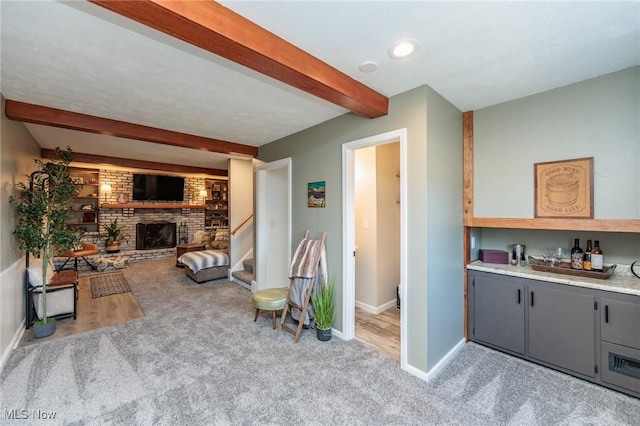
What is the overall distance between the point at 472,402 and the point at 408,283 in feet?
3.11

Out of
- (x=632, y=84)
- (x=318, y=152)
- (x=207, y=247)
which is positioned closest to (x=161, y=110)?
(x=318, y=152)

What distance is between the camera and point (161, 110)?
9.47 ft

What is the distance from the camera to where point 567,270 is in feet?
7.91

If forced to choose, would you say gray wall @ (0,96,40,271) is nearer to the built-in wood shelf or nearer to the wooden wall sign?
the built-in wood shelf

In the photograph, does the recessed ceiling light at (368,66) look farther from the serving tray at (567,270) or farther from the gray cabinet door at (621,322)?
the gray cabinet door at (621,322)

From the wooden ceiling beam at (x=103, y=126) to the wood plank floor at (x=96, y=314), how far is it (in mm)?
2365

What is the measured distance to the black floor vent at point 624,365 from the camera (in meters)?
2.05

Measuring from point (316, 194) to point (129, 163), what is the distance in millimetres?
5003

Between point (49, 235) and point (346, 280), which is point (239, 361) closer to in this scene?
point (346, 280)

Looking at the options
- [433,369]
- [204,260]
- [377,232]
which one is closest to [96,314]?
[204,260]

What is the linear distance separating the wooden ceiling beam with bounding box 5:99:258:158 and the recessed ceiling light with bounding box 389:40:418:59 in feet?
10.2

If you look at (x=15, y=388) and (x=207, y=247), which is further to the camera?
(x=207, y=247)

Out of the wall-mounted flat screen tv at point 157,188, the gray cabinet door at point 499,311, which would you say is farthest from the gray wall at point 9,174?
the gray cabinet door at point 499,311

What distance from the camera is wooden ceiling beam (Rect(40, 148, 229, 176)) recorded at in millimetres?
4914
